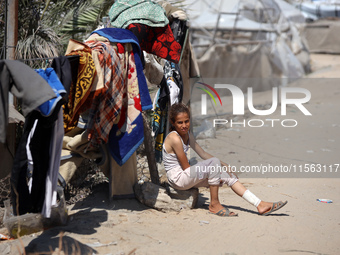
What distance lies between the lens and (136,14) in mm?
4145

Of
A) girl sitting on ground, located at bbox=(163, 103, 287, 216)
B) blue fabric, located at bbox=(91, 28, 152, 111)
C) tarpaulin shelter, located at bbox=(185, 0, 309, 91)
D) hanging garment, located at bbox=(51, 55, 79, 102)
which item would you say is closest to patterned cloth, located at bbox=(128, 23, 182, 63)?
blue fabric, located at bbox=(91, 28, 152, 111)

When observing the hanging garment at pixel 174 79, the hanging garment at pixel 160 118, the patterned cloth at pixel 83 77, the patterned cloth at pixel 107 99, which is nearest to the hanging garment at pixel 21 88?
the patterned cloth at pixel 83 77

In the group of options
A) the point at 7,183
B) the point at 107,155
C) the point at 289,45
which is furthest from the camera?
the point at 289,45

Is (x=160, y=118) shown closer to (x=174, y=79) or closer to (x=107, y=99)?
(x=174, y=79)

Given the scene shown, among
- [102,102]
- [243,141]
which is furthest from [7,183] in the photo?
[243,141]

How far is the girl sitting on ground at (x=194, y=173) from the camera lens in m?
4.05

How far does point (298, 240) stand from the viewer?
3.59 metres

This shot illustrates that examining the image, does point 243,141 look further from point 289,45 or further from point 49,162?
point 289,45

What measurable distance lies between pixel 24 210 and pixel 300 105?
24.4ft

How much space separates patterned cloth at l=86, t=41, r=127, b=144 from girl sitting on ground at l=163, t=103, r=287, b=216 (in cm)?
65

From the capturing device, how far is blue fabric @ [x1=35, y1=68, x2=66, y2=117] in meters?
2.84

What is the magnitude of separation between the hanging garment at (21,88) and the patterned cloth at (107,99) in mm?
871

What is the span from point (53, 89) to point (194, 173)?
1646 millimetres

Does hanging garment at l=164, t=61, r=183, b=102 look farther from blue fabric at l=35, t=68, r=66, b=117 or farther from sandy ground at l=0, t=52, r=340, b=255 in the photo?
blue fabric at l=35, t=68, r=66, b=117
